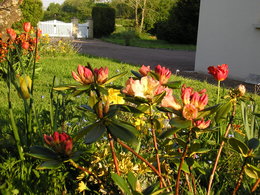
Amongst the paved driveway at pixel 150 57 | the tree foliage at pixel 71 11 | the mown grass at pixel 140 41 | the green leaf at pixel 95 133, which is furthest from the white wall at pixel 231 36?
the tree foliage at pixel 71 11

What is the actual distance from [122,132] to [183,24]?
20336 millimetres

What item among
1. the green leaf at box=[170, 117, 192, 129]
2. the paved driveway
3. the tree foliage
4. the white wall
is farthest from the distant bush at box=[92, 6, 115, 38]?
the green leaf at box=[170, 117, 192, 129]

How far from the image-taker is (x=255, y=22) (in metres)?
7.27

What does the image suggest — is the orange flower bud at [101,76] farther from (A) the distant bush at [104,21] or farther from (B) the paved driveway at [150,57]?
(A) the distant bush at [104,21]

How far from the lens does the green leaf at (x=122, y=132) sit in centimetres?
92

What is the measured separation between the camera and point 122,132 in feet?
3.11

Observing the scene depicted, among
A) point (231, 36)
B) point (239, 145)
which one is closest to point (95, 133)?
point (239, 145)

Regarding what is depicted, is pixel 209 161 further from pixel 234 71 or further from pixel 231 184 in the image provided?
pixel 234 71

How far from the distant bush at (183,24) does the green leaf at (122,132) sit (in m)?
19.2

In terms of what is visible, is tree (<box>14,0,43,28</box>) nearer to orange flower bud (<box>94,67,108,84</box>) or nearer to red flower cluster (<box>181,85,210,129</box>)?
orange flower bud (<box>94,67,108,84</box>)

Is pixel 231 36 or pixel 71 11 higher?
pixel 71 11

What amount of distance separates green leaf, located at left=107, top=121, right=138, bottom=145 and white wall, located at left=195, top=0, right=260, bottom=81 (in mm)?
6713

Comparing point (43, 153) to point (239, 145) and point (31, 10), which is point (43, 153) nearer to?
point (239, 145)

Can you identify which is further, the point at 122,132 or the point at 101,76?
the point at 101,76
